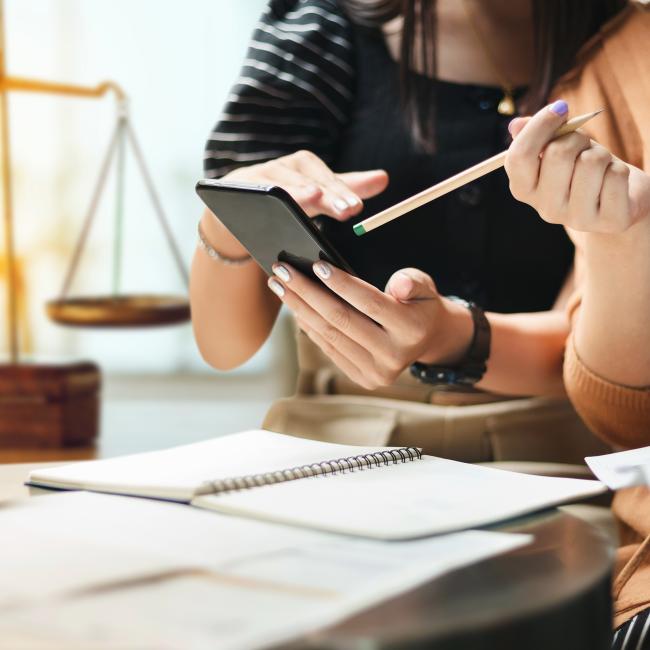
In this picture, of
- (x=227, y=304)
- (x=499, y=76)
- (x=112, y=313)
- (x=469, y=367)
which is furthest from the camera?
(x=112, y=313)

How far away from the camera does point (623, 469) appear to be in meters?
0.50

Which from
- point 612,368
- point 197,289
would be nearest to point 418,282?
point 612,368

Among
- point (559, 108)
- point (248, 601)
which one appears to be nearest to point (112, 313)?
point (559, 108)

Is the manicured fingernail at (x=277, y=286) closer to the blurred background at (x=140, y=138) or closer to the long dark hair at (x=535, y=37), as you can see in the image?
the long dark hair at (x=535, y=37)

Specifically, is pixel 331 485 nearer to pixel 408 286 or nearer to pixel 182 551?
pixel 182 551

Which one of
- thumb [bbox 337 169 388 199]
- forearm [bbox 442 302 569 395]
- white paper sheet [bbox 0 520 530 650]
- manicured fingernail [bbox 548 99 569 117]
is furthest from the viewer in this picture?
forearm [bbox 442 302 569 395]

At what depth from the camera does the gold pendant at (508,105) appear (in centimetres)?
113

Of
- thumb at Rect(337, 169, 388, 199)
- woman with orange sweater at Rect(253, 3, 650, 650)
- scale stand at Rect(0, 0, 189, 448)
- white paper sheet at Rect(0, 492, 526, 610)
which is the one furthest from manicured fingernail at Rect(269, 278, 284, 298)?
scale stand at Rect(0, 0, 189, 448)

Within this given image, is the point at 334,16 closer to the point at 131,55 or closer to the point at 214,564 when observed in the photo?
the point at 214,564

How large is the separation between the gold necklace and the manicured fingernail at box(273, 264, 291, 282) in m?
0.50

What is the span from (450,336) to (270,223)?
0.95 ft

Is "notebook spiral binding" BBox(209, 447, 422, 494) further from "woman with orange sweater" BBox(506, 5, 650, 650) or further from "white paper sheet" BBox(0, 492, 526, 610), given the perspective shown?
"woman with orange sweater" BBox(506, 5, 650, 650)

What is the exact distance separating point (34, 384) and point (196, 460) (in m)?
1.97

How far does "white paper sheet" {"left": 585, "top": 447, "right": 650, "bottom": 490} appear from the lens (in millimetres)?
465
